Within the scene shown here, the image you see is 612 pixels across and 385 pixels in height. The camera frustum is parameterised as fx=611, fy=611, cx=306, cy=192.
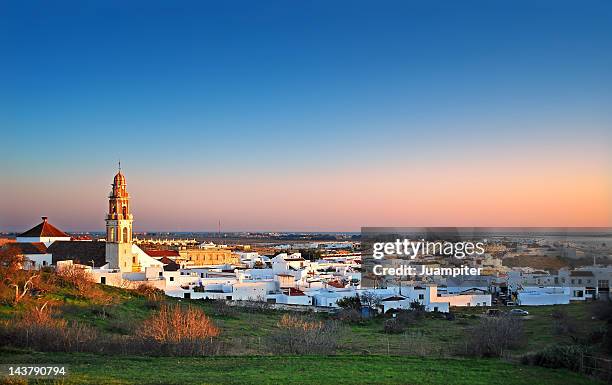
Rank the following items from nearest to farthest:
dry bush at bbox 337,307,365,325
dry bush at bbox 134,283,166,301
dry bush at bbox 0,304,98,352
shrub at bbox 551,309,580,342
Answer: dry bush at bbox 0,304,98,352
shrub at bbox 551,309,580,342
dry bush at bbox 337,307,365,325
dry bush at bbox 134,283,166,301

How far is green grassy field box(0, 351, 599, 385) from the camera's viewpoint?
12.8 metres

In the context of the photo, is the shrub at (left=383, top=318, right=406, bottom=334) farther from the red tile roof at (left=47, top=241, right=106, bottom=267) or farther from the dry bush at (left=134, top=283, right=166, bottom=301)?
the red tile roof at (left=47, top=241, right=106, bottom=267)

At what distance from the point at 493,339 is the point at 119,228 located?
89.1ft

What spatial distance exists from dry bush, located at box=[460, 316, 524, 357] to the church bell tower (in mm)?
25962

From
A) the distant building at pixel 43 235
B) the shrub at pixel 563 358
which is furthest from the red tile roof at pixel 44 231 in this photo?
the shrub at pixel 563 358

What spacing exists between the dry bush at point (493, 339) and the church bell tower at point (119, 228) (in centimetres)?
2596

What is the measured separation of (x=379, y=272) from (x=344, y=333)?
1198 inches

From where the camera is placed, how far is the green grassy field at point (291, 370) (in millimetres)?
12820

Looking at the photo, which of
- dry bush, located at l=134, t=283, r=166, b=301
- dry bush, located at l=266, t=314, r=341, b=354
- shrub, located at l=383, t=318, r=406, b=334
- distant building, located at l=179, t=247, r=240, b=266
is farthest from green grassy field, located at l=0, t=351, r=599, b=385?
distant building, located at l=179, t=247, r=240, b=266

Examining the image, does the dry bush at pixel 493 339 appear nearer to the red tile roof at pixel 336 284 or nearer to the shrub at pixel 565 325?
the shrub at pixel 565 325

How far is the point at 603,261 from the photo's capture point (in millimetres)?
57094

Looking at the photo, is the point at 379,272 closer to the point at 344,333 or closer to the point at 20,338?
the point at 344,333

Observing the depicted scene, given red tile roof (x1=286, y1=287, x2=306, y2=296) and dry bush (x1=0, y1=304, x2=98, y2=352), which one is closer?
dry bush (x1=0, y1=304, x2=98, y2=352)

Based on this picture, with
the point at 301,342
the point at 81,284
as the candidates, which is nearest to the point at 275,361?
the point at 301,342
